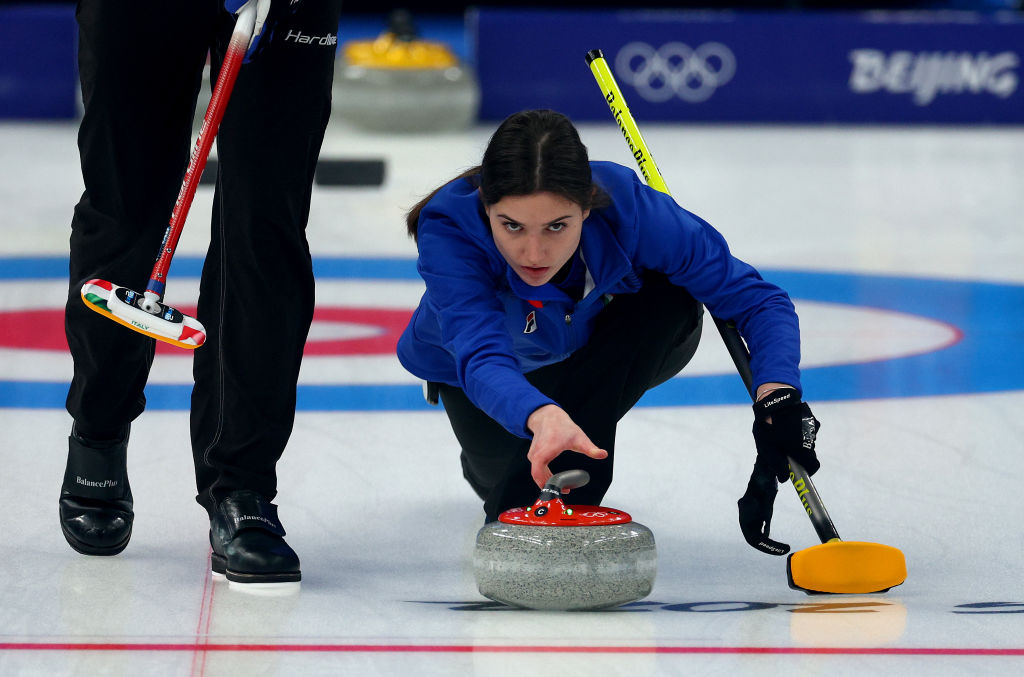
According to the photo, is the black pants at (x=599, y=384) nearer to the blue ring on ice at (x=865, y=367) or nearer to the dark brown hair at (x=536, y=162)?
the dark brown hair at (x=536, y=162)

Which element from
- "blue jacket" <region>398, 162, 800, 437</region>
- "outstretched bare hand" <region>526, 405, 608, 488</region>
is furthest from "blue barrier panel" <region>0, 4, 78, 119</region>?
"outstretched bare hand" <region>526, 405, 608, 488</region>

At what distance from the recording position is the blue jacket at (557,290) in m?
1.90

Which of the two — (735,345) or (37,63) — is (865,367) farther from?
(37,63)

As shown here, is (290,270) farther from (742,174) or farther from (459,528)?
(742,174)

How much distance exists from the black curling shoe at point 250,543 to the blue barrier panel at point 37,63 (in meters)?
6.47

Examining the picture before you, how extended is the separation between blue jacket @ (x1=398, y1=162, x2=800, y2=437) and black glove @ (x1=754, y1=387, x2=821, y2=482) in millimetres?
42

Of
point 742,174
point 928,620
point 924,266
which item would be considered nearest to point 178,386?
point 928,620

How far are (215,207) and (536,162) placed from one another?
0.48 meters

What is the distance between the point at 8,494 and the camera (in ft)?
7.98

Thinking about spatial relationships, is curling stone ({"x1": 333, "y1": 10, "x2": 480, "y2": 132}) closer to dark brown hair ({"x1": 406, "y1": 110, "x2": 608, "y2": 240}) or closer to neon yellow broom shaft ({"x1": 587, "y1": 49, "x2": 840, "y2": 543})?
neon yellow broom shaft ({"x1": 587, "y1": 49, "x2": 840, "y2": 543})

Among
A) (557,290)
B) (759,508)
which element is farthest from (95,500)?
(759,508)

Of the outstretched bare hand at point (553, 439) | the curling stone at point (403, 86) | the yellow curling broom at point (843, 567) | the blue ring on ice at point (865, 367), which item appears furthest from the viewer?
the curling stone at point (403, 86)

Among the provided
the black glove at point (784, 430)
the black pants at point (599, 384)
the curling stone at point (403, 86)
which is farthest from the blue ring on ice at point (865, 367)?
the curling stone at point (403, 86)

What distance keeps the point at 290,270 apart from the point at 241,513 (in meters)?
0.34
